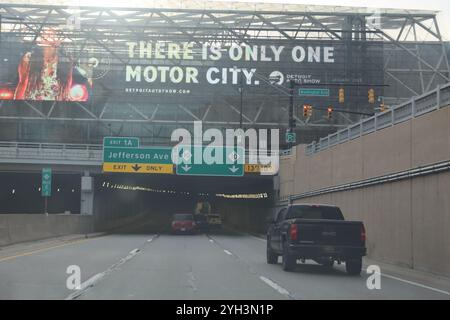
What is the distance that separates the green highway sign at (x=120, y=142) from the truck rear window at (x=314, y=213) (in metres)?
29.5

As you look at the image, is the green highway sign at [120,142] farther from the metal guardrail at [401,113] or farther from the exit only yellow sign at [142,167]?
the metal guardrail at [401,113]

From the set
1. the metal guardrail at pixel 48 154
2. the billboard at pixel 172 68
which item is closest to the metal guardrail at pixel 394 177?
the metal guardrail at pixel 48 154

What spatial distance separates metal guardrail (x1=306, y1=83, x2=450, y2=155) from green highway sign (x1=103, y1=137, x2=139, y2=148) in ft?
66.7

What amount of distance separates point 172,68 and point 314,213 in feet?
165

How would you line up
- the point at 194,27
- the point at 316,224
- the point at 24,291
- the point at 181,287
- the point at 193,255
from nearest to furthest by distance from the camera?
the point at 24,291
the point at 181,287
the point at 316,224
the point at 193,255
the point at 194,27

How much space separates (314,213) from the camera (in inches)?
744

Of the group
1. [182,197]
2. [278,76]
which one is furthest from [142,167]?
[182,197]

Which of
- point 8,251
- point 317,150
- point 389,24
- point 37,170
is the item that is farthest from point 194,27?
point 8,251

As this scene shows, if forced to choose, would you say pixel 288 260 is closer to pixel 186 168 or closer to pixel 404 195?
pixel 404 195

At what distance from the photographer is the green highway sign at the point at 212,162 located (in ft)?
150
